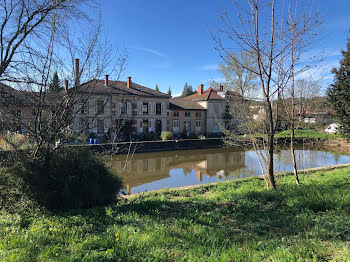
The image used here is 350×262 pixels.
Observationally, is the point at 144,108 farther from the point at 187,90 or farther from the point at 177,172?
the point at 187,90

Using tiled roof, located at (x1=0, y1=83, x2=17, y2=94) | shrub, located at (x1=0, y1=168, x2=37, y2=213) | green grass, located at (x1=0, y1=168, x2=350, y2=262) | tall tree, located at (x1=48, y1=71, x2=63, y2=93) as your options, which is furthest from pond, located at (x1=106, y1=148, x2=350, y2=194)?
green grass, located at (x1=0, y1=168, x2=350, y2=262)

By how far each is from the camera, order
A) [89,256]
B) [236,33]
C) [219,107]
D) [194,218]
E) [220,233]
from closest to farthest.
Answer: [89,256], [220,233], [194,218], [236,33], [219,107]

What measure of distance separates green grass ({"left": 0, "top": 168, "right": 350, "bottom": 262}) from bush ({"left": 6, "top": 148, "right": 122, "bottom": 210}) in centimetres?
38

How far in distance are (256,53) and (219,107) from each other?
101 feet

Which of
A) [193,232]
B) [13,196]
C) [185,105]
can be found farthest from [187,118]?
[193,232]

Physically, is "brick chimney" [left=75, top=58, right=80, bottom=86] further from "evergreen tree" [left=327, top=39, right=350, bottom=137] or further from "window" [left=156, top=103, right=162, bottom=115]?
"window" [left=156, top=103, right=162, bottom=115]

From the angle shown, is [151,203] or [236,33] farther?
[236,33]

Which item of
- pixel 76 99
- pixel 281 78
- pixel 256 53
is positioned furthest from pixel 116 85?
pixel 281 78

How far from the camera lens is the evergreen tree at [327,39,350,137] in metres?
13.7

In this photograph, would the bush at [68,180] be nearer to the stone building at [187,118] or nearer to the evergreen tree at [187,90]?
the stone building at [187,118]

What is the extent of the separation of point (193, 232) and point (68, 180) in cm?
270

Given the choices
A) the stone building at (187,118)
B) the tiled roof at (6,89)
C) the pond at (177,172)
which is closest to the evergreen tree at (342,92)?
the pond at (177,172)

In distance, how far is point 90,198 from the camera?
4.93m

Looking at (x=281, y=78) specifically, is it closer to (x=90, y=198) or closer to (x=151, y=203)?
(x=151, y=203)
